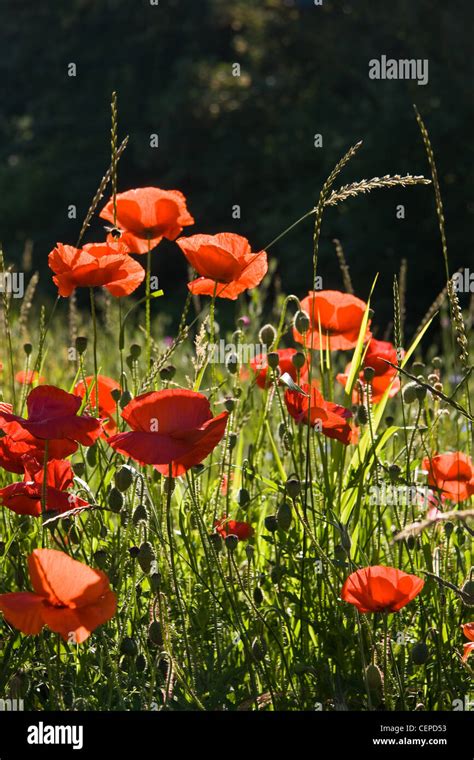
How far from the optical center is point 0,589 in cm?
181

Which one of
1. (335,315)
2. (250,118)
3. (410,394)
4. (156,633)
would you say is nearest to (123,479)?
(156,633)

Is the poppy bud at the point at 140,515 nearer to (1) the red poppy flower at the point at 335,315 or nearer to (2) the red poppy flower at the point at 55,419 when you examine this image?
(2) the red poppy flower at the point at 55,419

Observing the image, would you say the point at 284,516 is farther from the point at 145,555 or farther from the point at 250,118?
the point at 250,118

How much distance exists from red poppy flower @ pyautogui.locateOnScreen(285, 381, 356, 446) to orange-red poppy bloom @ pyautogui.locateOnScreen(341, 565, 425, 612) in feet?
1.07

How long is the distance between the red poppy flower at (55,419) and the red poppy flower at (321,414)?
0.36 metres

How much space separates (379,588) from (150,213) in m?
0.87

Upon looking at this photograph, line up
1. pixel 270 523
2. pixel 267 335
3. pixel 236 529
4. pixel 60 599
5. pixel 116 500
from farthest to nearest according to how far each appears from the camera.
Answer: pixel 267 335
pixel 236 529
pixel 270 523
pixel 116 500
pixel 60 599

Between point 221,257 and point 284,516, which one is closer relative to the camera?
point 284,516

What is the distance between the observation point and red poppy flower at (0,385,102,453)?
4.46 ft

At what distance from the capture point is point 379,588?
1310mm

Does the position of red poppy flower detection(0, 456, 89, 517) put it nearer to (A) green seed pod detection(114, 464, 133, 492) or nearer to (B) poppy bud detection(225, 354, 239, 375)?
(A) green seed pod detection(114, 464, 133, 492)

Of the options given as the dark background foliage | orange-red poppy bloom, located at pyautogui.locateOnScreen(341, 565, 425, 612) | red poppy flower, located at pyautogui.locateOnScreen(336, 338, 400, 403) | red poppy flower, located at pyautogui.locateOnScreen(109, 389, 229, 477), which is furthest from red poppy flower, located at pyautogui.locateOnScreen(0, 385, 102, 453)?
the dark background foliage
